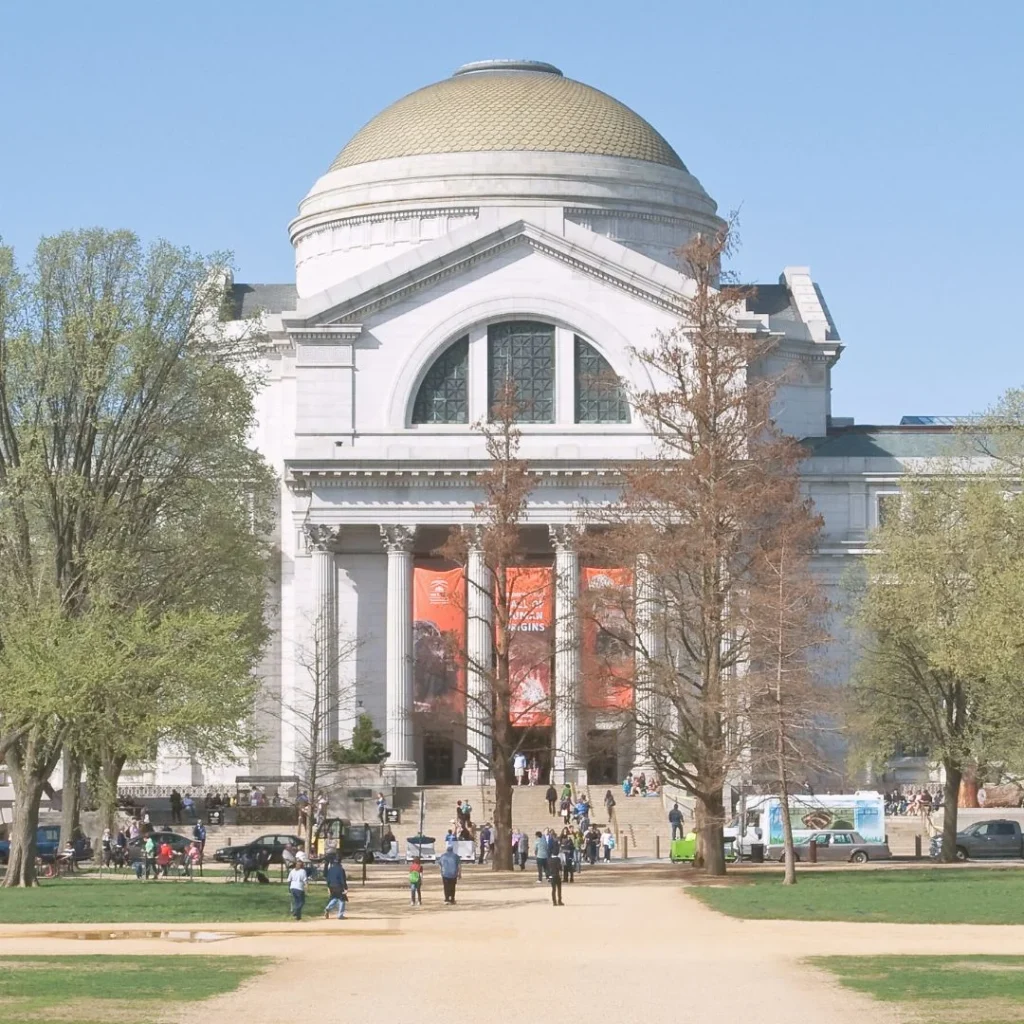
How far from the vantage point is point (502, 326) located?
101188 mm

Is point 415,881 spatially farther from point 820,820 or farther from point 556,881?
point 820,820

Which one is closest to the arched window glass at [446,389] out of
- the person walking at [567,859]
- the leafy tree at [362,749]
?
the leafy tree at [362,749]

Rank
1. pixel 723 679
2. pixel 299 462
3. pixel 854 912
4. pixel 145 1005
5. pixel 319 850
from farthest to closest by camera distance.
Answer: pixel 299 462
pixel 319 850
pixel 723 679
pixel 854 912
pixel 145 1005

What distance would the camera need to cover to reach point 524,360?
10081 centimetres

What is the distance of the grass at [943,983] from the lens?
35188 millimetres

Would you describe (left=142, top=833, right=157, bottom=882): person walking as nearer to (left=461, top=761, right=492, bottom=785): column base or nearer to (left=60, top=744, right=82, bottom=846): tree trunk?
(left=60, top=744, right=82, bottom=846): tree trunk

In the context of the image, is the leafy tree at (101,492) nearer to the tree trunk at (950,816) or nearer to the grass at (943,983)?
the grass at (943,983)

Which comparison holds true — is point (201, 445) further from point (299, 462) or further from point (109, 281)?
point (299, 462)

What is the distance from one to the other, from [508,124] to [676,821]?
4508 centimetres

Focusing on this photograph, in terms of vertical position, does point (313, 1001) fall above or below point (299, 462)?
below

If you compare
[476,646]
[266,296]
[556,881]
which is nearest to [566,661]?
[476,646]

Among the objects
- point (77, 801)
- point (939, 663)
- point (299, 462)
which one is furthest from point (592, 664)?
point (299, 462)

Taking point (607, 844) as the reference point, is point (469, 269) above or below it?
above

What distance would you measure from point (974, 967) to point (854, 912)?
12679 millimetres
